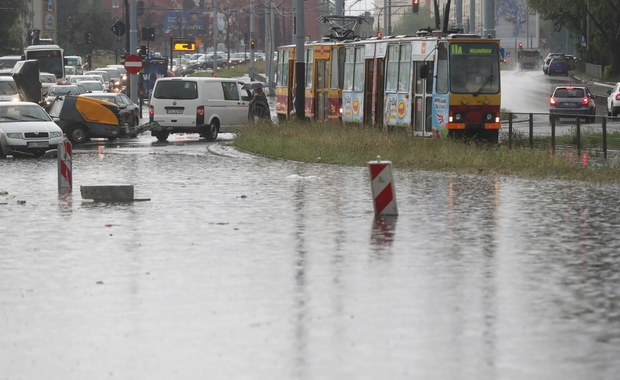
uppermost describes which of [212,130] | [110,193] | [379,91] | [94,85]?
[94,85]

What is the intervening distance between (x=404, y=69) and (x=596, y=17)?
197 ft

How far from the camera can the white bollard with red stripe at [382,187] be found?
18.5m

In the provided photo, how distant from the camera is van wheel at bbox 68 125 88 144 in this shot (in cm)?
4059

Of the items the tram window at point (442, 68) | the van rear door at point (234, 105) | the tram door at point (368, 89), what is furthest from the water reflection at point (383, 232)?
the van rear door at point (234, 105)

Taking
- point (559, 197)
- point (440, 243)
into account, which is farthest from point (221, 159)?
point (440, 243)

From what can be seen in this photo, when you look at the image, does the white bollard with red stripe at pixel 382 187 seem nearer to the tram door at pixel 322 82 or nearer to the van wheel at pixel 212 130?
the van wheel at pixel 212 130

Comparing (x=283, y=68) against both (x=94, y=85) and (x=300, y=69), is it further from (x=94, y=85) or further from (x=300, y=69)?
(x=94, y=85)

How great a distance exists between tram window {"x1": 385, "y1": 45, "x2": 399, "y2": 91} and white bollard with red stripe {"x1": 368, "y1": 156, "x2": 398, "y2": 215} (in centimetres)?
1902

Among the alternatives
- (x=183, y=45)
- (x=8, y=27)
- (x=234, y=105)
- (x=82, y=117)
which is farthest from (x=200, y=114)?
(x=8, y=27)

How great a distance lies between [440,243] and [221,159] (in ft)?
56.3

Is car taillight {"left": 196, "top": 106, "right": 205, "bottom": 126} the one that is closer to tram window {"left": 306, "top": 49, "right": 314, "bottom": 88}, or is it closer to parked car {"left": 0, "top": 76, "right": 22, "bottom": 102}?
tram window {"left": 306, "top": 49, "right": 314, "bottom": 88}

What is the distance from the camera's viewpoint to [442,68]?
3497cm

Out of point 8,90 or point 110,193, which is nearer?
point 110,193

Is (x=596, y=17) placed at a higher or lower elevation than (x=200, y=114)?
higher
